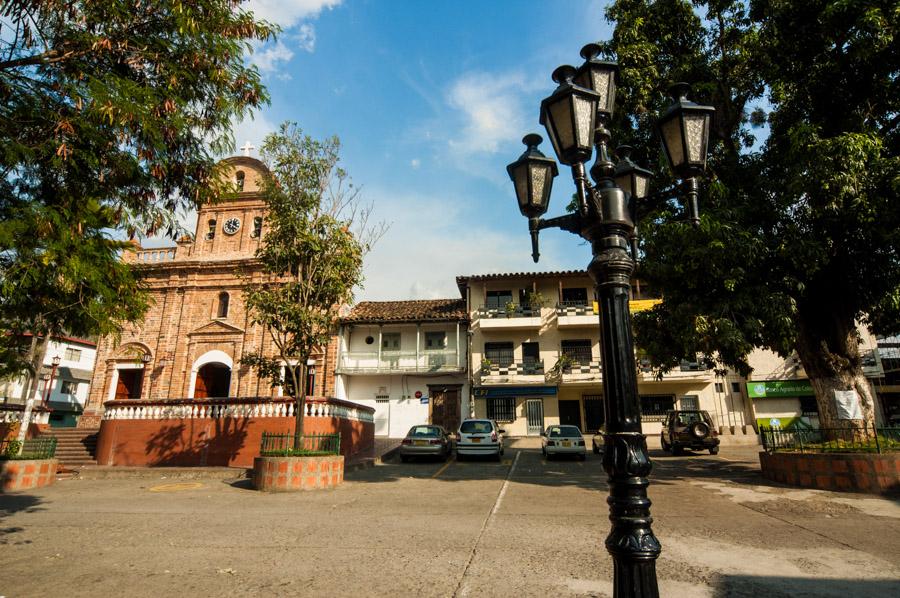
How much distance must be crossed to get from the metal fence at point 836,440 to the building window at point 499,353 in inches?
632

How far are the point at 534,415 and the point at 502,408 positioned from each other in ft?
5.77

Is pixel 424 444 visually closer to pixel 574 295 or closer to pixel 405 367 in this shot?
pixel 405 367

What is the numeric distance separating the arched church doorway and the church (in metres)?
0.05

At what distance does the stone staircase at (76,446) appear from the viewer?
50.9 ft

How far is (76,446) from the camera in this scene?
653 inches

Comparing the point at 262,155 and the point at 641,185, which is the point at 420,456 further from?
the point at 641,185

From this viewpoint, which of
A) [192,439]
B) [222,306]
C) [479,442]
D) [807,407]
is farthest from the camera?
[807,407]

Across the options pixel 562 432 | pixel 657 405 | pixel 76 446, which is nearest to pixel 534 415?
pixel 657 405

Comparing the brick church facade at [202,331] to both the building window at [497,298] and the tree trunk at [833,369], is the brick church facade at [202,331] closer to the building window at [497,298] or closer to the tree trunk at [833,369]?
the building window at [497,298]

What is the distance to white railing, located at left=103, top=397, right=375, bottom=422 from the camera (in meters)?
14.3

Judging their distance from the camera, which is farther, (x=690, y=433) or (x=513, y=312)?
(x=513, y=312)

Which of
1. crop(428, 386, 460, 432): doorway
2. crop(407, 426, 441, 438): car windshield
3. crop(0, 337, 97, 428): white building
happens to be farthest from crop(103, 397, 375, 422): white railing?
crop(0, 337, 97, 428): white building

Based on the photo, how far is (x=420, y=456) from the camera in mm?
16781

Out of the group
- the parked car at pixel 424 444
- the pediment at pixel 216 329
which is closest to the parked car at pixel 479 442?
the parked car at pixel 424 444
